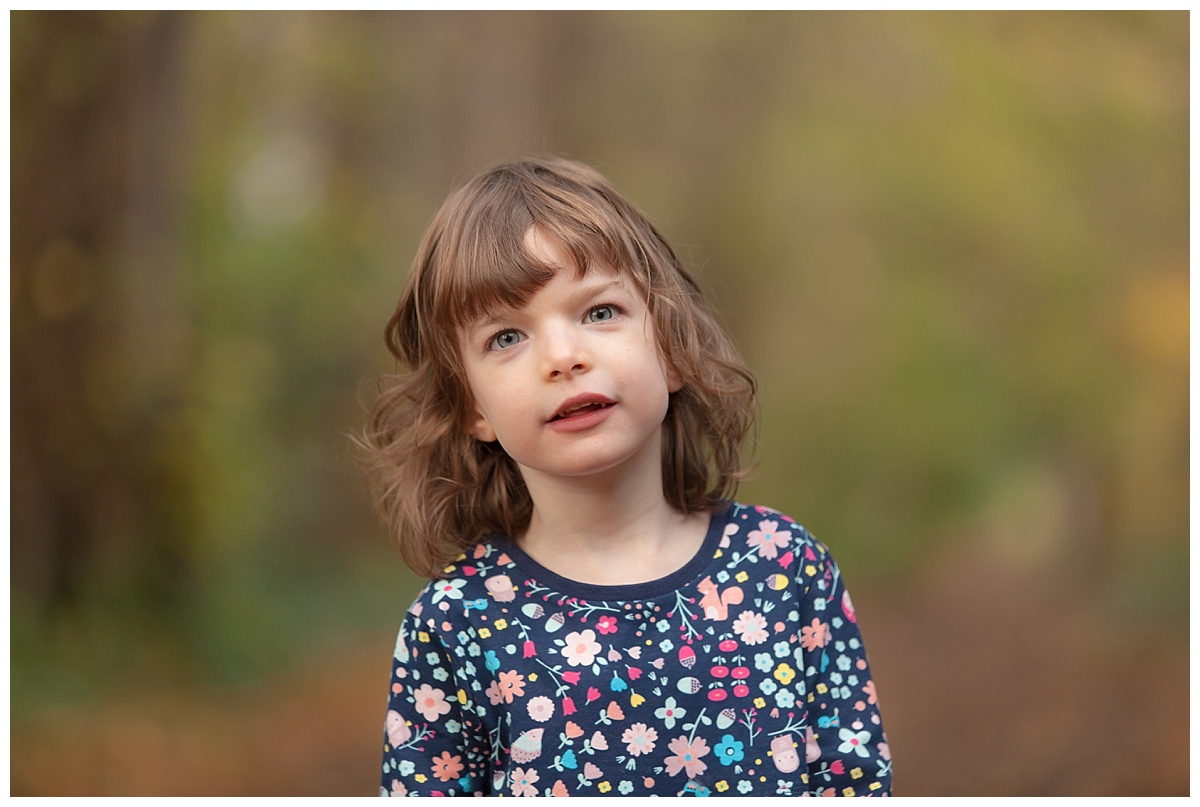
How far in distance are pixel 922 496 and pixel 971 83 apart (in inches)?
55.8

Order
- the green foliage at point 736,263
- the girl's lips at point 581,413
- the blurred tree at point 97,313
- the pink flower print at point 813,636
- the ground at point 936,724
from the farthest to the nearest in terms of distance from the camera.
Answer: the green foliage at point 736,263 → the ground at point 936,724 → the blurred tree at point 97,313 → the pink flower print at point 813,636 → the girl's lips at point 581,413

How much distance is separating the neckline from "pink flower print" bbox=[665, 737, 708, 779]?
156mm

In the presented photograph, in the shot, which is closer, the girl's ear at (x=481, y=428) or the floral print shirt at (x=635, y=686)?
the floral print shirt at (x=635, y=686)

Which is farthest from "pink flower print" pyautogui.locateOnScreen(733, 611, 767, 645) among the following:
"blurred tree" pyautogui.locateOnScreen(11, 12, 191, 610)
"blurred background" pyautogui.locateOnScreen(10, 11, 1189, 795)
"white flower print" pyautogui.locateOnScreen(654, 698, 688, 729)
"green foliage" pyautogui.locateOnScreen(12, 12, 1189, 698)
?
"blurred tree" pyautogui.locateOnScreen(11, 12, 191, 610)

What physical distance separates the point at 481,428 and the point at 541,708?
334 mm

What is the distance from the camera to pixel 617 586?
4.11 feet

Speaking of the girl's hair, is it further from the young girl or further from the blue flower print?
the blue flower print

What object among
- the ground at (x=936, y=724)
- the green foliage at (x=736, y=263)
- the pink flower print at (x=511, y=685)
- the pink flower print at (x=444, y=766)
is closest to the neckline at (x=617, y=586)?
the pink flower print at (x=511, y=685)

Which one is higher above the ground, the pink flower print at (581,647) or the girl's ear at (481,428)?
the girl's ear at (481,428)

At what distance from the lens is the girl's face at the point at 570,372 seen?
3.87 ft

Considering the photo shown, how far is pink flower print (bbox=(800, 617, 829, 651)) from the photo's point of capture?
4.23 ft

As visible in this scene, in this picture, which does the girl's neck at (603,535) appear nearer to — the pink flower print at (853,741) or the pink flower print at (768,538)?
the pink flower print at (768,538)

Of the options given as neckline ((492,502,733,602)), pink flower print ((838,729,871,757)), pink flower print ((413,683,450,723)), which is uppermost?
neckline ((492,502,733,602))

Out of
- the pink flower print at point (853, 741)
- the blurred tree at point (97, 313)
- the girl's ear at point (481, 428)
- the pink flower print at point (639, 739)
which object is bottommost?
the pink flower print at point (853, 741)
